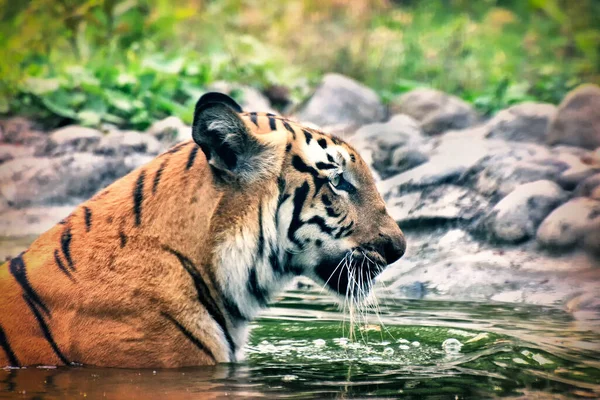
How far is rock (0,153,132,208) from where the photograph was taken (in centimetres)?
808

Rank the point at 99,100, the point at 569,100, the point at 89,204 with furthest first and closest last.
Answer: the point at 99,100 < the point at 569,100 < the point at 89,204

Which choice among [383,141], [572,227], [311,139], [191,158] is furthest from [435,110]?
[191,158]

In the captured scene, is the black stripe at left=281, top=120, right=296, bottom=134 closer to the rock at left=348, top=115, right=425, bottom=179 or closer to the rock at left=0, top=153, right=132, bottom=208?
the rock at left=348, top=115, right=425, bottom=179

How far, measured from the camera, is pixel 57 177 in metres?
8.21

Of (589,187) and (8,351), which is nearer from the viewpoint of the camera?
(8,351)

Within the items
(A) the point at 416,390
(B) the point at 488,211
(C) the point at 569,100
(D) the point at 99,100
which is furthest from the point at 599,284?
(D) the point at 99,100

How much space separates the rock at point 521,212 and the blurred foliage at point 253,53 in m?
3.40

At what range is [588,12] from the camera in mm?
11875

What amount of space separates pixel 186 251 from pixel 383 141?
486cm

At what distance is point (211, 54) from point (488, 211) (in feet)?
17.2

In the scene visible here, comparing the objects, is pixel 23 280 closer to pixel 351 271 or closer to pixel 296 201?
pixel 296 201

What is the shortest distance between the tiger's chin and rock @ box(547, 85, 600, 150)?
15.3 feet

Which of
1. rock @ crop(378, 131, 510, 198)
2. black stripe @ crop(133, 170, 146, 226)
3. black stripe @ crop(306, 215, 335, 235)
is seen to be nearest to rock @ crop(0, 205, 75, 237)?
rock @ crop(378, 131, 510, 198)

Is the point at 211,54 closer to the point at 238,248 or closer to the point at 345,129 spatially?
the point at 345,129
